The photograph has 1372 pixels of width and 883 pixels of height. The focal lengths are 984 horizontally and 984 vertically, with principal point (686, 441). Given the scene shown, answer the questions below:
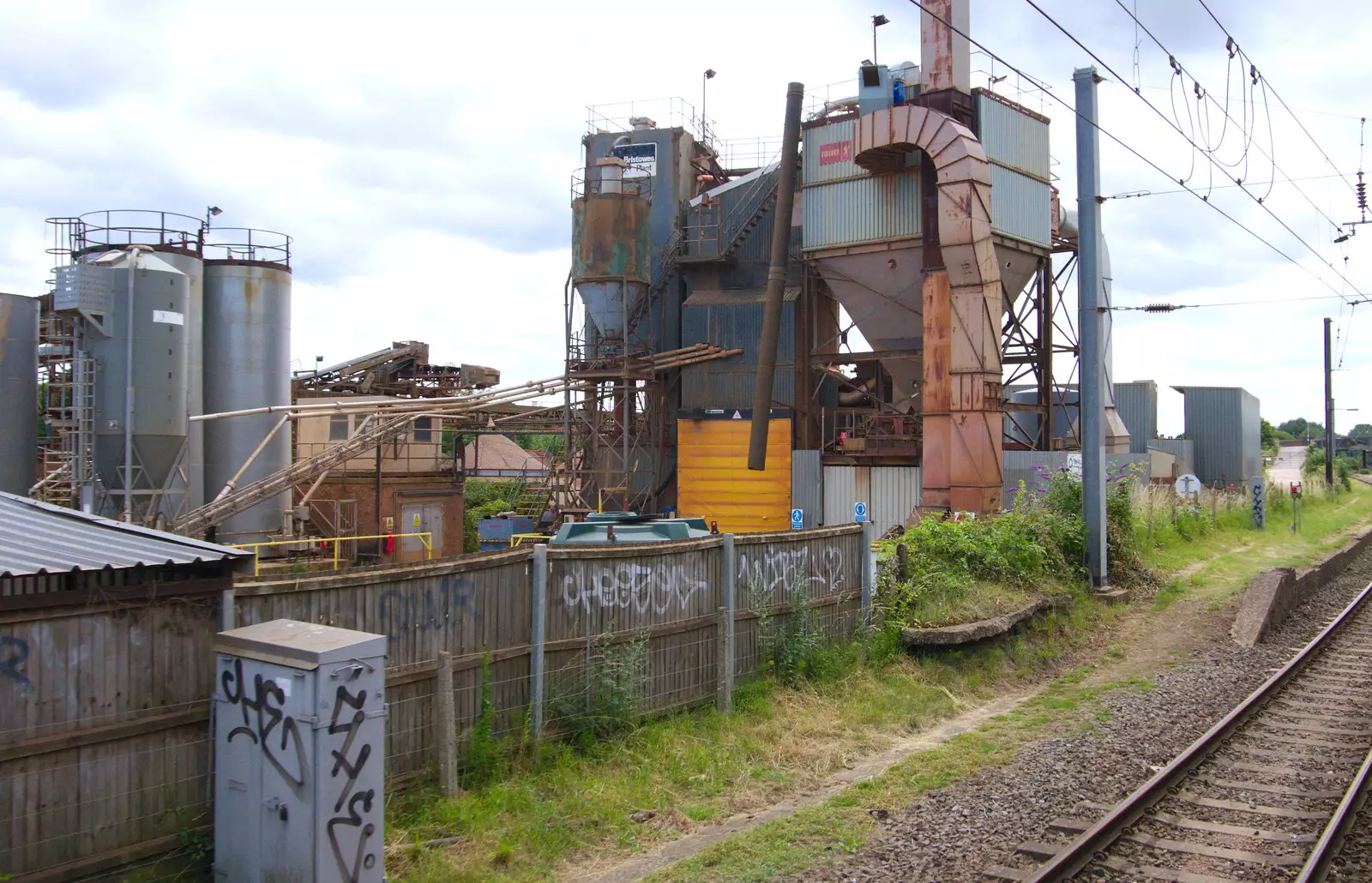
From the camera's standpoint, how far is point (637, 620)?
9.05 metres

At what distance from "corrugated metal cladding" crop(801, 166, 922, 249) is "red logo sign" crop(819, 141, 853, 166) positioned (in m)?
0.62

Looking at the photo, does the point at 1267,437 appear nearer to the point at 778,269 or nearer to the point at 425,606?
the point at 778,269

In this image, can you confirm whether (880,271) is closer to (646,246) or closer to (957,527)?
(646,246)

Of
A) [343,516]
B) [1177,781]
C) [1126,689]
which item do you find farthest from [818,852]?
[343,516]

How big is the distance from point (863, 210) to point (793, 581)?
1678cm

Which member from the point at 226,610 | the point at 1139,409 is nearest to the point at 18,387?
the point at 226,610

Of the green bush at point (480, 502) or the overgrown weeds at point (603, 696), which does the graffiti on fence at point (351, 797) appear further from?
the green bush at point (480, 502)

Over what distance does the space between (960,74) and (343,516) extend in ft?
72.4

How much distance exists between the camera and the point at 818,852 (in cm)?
693

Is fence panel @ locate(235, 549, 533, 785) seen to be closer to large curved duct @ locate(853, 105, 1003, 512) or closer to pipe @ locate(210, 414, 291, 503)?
large curved duct @ locate(853, 105, 1003, 512)

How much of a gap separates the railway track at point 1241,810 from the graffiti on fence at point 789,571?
3.85 m

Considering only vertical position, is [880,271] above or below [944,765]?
above

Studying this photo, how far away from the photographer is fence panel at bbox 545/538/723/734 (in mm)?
8312

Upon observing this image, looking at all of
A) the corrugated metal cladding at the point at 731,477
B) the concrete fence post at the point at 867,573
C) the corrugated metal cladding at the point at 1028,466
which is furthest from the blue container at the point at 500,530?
the concrete fence post at the point at 867,573
